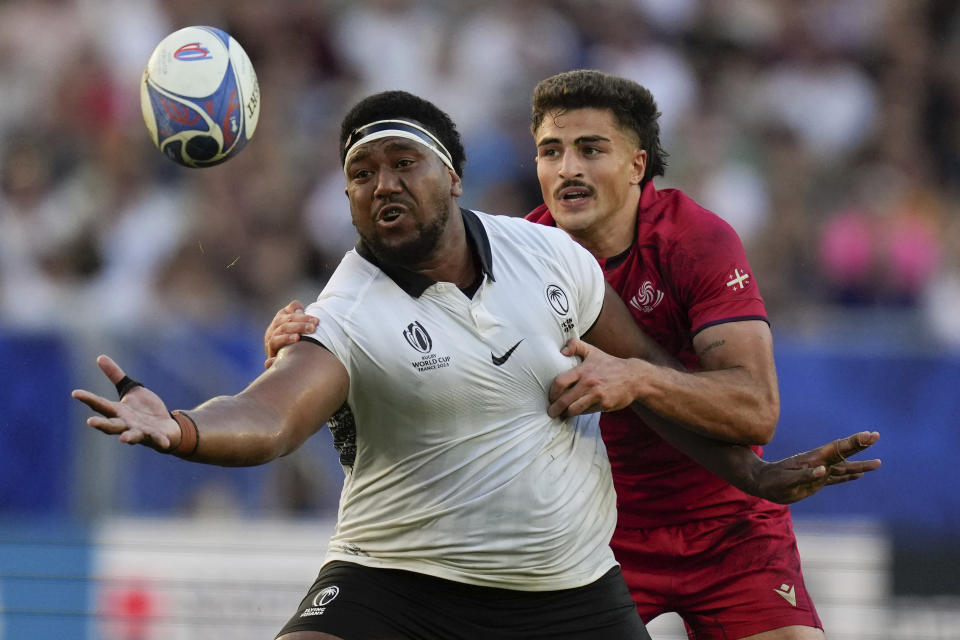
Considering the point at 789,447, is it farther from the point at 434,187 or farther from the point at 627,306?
the point at 434,187

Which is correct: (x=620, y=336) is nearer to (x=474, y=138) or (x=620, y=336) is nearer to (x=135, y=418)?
(x=135, y=418)

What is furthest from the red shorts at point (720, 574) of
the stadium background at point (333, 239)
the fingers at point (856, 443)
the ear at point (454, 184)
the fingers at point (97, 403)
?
the stadium background at point (333, 239)

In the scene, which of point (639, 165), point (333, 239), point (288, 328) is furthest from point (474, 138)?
point (288, 328)

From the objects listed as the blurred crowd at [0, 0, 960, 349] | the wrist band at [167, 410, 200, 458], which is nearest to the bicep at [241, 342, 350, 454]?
the wrist band at [167, 410, 200, 458]

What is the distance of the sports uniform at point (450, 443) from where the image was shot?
4.87 m

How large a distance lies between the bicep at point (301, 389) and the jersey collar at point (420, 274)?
0.42 m

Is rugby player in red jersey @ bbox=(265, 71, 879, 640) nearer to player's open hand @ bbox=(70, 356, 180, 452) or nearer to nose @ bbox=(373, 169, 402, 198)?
nose @ bbox=(373, 169, 402, 198)

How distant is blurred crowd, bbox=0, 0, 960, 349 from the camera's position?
35.0 ft

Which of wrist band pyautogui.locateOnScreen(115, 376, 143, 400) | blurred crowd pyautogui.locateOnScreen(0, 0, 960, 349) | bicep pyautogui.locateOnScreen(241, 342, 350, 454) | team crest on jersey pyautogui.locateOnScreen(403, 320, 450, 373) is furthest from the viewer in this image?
blurred crowd pyautogui.locateOnScreen(0, 0, 960, 349)

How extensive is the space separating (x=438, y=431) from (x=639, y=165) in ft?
5.60

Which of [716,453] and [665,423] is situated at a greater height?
[665,423]

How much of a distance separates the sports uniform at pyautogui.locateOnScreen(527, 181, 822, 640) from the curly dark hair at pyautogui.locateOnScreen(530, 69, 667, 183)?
0.28 m

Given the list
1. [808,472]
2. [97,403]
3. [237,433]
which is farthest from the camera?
[808,472]

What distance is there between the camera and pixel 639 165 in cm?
607
